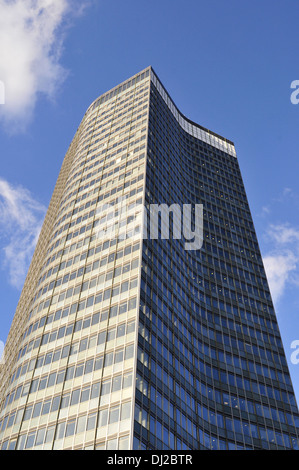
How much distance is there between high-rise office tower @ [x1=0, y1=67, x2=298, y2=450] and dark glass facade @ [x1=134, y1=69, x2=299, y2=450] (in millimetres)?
238

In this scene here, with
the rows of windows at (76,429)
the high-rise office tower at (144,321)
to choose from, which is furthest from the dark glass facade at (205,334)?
the rows of windows at (76,429)

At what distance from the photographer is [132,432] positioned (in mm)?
47312

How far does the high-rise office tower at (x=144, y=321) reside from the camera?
5388 cm

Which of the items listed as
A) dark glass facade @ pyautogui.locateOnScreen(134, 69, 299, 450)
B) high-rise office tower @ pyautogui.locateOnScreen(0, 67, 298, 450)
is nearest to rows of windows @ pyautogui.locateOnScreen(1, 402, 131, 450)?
high-rise office tower @ pyautogui.locateOnScreen(0, 67, 298, 450)

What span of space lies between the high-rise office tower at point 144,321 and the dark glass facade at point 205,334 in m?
0.24

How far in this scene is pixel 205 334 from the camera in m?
77.1

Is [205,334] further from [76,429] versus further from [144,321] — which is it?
[76,429]

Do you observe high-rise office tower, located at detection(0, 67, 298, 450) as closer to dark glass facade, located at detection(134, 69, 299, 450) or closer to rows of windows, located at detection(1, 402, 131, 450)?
rows of windows, located at detection(1, 402, 131, 450)

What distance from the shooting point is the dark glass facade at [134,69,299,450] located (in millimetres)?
57812

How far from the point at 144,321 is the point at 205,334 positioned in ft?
67.4

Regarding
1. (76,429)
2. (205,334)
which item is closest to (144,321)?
(76,429)
